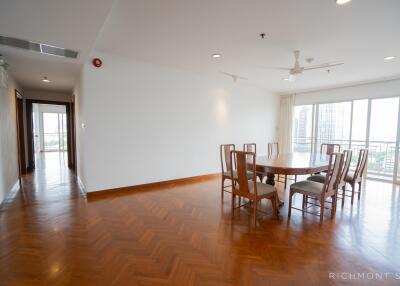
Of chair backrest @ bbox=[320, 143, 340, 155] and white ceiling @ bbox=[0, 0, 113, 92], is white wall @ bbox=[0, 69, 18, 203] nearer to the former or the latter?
white ceiling @ bbox=[0, 0, 113, 92]

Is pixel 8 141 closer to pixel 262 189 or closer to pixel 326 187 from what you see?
pixel 262 189

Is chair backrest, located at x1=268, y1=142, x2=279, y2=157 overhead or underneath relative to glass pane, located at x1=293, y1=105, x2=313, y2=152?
underneath

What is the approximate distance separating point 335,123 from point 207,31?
5.15m

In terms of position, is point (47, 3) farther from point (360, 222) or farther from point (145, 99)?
point (360, 222)

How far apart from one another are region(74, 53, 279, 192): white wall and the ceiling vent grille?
420 mm

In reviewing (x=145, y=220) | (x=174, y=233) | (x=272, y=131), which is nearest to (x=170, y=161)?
(x=145, y=220)

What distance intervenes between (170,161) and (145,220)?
191 centimetres

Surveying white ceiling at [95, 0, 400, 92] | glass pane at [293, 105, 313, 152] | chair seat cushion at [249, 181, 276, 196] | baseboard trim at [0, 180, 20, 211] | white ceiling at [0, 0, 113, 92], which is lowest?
baseboard trim at [0, 180, 20, 211]

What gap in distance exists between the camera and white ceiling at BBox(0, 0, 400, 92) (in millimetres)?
2035

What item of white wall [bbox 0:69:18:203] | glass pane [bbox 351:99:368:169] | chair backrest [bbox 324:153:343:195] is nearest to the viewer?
chair backrest [bbox 324:153:343:195]

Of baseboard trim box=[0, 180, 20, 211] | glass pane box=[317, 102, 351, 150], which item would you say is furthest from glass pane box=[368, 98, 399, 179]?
baseboard trim box=[0, 180, 20, 211]

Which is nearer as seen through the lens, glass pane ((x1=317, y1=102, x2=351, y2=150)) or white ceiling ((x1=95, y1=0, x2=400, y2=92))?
white ceiling ((x1=95, y1=0, x2=400, y2=92))

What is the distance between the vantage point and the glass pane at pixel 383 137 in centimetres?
A: 499

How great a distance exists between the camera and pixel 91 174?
3.59m
